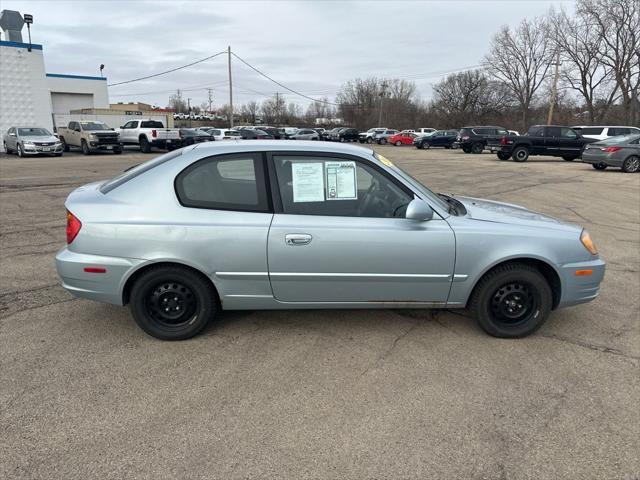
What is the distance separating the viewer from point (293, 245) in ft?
11.2

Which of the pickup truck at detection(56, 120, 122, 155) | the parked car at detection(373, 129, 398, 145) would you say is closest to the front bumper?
the pickup truck at detection(56, 120, 122, 155)

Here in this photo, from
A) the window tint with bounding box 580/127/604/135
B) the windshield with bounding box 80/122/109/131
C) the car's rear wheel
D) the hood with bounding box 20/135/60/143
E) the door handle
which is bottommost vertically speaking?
the door handle

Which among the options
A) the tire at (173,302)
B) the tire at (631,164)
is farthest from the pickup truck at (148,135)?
the tire at (173,302)

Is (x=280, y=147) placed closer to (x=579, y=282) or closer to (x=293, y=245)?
(x=293, y=245)

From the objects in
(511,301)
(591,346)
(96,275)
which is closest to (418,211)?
(511,301)

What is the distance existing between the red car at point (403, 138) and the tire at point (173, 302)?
143 feet

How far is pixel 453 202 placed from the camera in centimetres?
426

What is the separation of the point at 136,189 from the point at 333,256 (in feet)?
5.36

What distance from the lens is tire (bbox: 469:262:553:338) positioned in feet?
11.9

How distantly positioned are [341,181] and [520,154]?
885 inches

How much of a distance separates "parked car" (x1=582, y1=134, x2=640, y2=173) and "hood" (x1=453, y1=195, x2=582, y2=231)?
56.1ft

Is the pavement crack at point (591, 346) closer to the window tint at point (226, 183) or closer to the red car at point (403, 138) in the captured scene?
the window tint at point (226, 183)

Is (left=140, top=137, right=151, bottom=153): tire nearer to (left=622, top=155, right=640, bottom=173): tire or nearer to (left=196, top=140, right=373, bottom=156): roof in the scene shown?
(left=622, top=155, right=640, bottom=173): tire

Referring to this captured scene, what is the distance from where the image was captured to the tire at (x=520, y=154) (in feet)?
76.0
